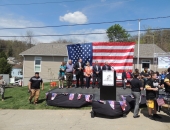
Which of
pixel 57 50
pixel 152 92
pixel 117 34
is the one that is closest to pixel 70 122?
pixel 152 92

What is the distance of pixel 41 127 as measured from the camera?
688cm

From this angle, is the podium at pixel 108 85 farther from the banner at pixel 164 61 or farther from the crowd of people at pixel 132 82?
the banner at pixel 164 61

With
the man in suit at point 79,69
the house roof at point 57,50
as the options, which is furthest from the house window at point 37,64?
the man in suit at point 79,69

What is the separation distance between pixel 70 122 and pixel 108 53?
23.3ft

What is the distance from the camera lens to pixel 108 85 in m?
8.22

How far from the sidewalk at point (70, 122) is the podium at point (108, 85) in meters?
0.93

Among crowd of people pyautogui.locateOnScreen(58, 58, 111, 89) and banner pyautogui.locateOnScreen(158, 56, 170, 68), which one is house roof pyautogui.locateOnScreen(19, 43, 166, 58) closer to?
banner pyautogui.locateOnScreen(158, 56, 170, 68)

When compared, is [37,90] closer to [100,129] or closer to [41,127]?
[41,127]

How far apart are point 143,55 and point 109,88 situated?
16813 millimetres

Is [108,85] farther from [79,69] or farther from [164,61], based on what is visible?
[164,61]

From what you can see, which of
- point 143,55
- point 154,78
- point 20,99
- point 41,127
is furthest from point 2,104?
point 143,55

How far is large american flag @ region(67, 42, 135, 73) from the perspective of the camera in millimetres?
13352

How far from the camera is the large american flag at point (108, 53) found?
43.8 ft

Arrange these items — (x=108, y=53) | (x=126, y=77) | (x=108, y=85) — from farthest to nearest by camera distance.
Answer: (x=108, y=53) < (x=126, y=77) < (x=108, y=85)
